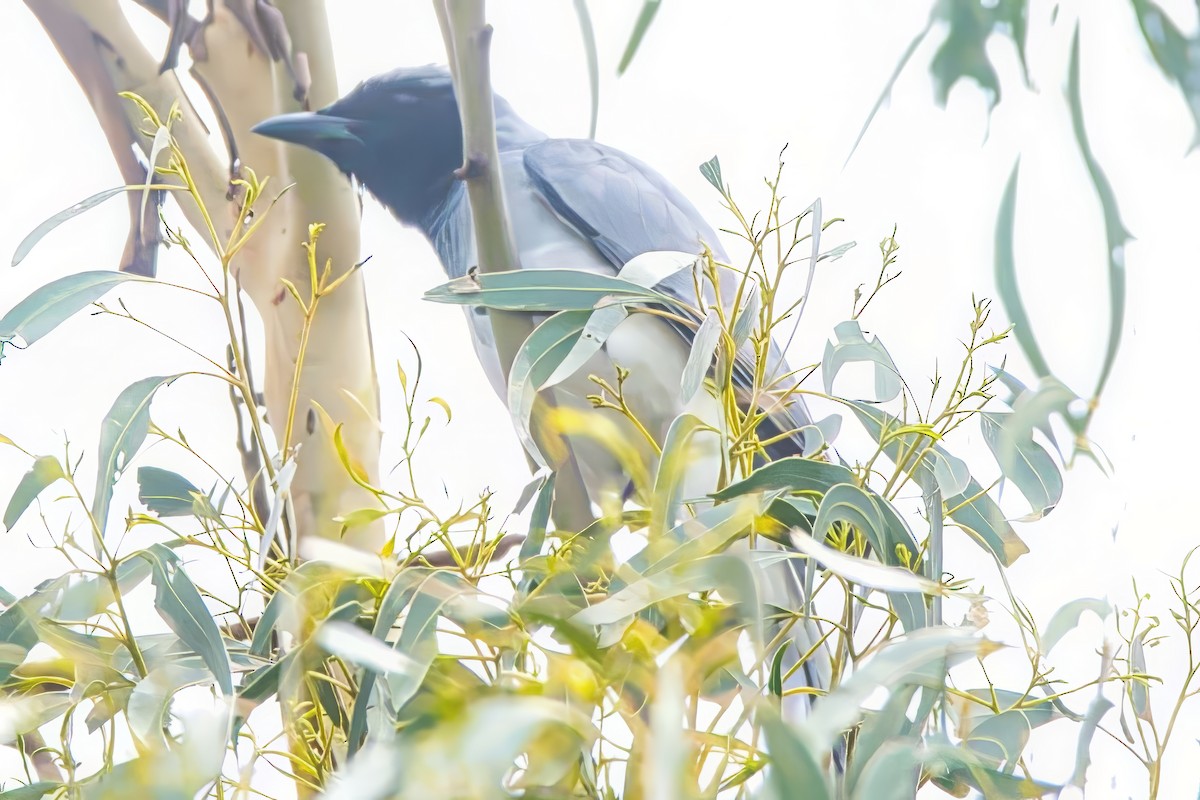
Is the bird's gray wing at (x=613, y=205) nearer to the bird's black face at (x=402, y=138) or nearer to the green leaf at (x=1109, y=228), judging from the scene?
the bird's black face at (x=402, y=138)

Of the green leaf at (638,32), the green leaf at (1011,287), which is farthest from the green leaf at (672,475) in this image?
the green leaf at (638,32)

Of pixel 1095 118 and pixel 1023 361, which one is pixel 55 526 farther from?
pixel 1095 118

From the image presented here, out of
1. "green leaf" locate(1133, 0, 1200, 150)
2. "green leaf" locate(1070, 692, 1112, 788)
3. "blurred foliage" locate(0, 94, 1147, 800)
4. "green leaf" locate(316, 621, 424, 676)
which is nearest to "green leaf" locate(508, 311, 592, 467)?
Answer: "blurred foliage" locate(0, 94, 1147, 800)

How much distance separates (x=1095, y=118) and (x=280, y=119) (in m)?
0.63

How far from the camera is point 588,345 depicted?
395 mm

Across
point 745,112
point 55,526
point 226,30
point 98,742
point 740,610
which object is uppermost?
point 226,30

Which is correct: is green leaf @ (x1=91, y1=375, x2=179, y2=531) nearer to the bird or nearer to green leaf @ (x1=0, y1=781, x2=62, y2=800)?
green leaf @ (x1=0, y1=781, x2=62, y2=800)

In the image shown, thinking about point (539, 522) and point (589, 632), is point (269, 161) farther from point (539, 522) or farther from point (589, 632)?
point (589, 632)

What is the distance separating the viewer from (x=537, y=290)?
0.40 metres

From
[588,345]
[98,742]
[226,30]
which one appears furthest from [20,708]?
[226,30]

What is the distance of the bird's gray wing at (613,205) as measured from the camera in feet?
2.58

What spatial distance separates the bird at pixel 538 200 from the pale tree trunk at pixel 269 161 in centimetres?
3

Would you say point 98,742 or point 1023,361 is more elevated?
point 1023,361

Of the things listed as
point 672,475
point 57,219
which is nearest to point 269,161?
point 57,219
